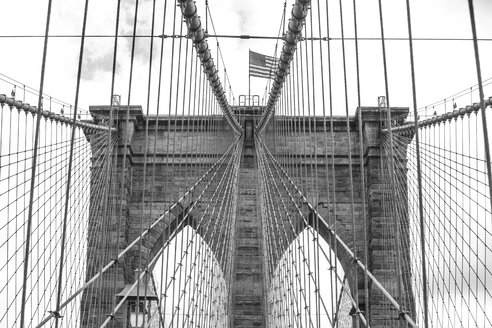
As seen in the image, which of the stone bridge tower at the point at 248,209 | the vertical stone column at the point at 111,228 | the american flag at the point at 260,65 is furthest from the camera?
the american flag at the point at 260,65

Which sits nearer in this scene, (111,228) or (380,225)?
(111,228)

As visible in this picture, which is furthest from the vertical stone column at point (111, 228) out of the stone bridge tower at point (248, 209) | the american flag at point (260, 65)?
the american flag at point (260, 65)

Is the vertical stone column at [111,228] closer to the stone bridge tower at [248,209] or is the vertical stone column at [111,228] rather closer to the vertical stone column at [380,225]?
the stone bridge tower at [248,209]

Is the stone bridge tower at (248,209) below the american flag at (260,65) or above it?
below

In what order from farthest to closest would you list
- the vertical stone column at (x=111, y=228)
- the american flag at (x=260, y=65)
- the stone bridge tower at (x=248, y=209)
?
the american flag at (x=260, y=65)
the stone bridge tower at (x=248, y=209)
the vertical stone column at (x=111, y=228)

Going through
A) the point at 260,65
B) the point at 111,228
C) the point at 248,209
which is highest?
the point at 260,65

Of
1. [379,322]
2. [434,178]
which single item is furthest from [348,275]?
[434,178]

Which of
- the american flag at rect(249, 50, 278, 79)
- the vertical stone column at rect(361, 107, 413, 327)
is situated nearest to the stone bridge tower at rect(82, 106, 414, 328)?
the vertical stone column at rect(361, 107, 413, 327)

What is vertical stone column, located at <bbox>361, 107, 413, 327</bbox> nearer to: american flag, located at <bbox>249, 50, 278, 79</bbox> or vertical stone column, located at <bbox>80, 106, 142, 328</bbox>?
american flag, located at <bbox>249, 50, 278, 79</bbox>

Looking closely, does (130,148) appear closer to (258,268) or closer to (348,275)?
(258,268)

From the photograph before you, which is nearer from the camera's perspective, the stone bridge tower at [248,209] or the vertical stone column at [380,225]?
the vertical stone column at [380,225]

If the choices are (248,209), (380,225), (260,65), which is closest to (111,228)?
(248,209)

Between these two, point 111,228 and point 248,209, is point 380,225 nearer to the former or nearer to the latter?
point 248,209

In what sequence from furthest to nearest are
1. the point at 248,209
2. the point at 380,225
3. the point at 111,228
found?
the point at 248,209
the point at 380,225
the point at 111,228
